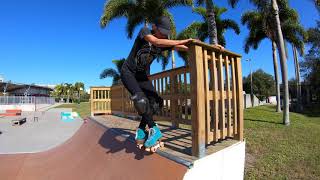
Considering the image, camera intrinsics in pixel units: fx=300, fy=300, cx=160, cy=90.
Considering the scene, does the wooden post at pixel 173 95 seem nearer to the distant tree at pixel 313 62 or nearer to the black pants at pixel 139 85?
the black pants at pixel 139 85

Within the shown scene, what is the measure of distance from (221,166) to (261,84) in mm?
78872

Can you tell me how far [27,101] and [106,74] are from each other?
25.6 meters

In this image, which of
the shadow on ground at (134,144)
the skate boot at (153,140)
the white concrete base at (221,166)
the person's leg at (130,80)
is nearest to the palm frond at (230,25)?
the shadow on ground at (134,144)

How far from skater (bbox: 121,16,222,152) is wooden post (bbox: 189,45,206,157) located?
0.23 m

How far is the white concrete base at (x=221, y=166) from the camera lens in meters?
3.44

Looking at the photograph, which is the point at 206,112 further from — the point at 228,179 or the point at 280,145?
the point at 280,145

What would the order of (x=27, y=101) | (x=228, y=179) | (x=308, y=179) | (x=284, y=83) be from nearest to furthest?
(x=228, y=179), (x=308, y=179), (x=284, y=83), (x=27, y=101)

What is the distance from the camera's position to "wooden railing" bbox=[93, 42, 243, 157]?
3555 mm

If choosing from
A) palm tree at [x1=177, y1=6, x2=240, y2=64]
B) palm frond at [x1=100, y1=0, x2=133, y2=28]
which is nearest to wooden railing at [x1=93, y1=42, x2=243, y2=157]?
palm frond at [x1=100, y1=0, x2=133, y2=28]

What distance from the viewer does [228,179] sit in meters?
4.03

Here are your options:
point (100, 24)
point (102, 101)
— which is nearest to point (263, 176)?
point (102, 101)

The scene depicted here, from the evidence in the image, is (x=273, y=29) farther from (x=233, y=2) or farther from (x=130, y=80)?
(x=130, y=80)

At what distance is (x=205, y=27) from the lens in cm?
2547

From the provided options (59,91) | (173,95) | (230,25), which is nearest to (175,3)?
(230,25)
